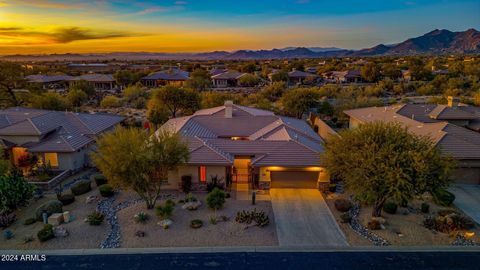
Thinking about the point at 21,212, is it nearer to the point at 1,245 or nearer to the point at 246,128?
the point at 1,245

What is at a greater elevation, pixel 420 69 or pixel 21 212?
pixel 420 69

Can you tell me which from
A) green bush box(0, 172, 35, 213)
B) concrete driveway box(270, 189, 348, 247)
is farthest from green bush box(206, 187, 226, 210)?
green bush box(0, 172, 35, 213)

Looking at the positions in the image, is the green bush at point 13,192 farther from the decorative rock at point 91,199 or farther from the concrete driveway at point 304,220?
the concrete driveway at point 304,220

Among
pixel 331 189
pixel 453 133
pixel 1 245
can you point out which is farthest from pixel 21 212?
pixel 453 133

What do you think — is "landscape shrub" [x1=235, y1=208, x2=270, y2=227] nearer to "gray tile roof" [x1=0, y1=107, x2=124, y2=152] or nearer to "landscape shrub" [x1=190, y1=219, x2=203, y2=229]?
"landscape shrub" [x1=190, y1=219, x2=203, y2=229]

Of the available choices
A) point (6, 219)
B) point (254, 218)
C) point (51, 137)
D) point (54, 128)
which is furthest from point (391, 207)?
point (54, 128)

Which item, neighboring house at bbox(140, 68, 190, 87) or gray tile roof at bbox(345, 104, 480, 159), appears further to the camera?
neighboring house at bbox(140, 68, 190, 87)

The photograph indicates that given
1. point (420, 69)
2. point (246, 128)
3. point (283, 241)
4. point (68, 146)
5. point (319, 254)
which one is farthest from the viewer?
point (420, 69)
